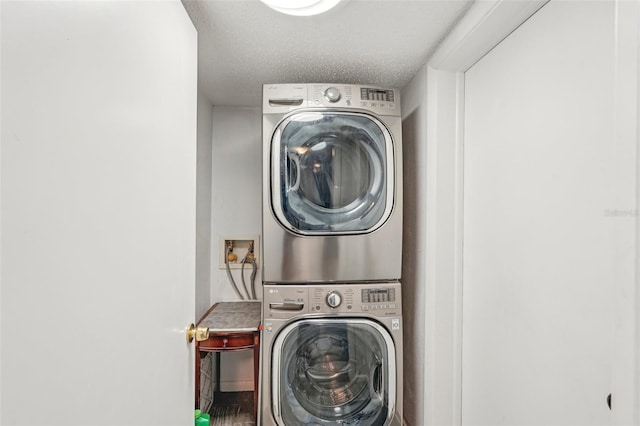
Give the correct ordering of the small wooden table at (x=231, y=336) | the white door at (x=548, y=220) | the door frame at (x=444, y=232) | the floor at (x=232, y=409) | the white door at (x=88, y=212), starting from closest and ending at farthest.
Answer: the white door at (x=88, y=212) → the white door at (x=548, y=220) → the door frame at (x=444, y=232) → the small wooden table at (x=231, y=336) → the floor at (x=232, y=409)

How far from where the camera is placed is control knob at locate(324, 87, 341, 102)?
1664 millimetres

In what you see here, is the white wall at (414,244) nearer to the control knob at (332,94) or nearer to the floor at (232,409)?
the control knob at (332,94)

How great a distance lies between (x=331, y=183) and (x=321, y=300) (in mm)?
588

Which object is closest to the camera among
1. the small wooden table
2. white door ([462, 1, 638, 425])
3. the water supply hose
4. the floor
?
white door ([462, 1, 638, 425])

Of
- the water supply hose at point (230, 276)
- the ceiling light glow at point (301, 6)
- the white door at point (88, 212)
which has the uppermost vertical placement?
the ceiling light glow at point (301, 6)

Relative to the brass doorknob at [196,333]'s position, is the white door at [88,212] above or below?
above

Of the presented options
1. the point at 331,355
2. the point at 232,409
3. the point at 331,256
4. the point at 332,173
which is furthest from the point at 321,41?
the point at 232,409

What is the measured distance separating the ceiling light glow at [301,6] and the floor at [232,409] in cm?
215

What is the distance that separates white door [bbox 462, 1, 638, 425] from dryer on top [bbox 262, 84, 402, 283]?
410 mm

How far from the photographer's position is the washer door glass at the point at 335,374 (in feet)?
5.59

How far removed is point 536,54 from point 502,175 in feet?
1.38


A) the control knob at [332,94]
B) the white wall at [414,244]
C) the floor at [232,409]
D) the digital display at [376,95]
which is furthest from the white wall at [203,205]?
the white wall at [414,244]

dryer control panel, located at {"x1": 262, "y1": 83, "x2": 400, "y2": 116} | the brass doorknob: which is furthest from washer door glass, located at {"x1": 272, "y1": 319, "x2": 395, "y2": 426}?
dryer control panel, located at {"x1": 262, "y1": 83, "x2": 400, "y2": 116}

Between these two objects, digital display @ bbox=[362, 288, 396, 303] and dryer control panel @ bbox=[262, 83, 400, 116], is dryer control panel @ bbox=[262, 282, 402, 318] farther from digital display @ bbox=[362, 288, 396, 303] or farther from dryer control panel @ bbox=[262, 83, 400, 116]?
dryer control panel @ bbox=[262, 83, 400, 116]
